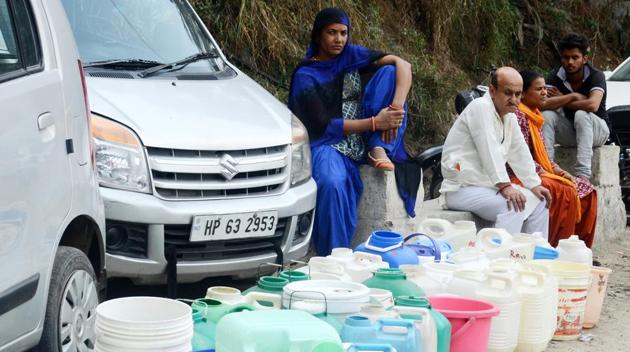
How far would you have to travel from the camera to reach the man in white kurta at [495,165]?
714 cm

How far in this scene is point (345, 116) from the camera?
680 centimetres

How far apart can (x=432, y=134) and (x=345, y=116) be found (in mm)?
4352

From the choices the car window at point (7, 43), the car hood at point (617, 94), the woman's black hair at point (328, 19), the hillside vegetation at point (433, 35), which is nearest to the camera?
the car window at point (7, 43)

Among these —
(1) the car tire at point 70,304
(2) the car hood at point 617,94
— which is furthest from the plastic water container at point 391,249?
(2) the car hood at point 617,94

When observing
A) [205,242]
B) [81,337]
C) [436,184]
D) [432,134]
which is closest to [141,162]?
[205,242]

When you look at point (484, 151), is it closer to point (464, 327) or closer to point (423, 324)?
point (464, 327)

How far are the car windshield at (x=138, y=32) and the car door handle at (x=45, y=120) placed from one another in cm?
184

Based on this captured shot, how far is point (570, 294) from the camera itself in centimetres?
554

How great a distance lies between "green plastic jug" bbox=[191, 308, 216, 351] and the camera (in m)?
3.74

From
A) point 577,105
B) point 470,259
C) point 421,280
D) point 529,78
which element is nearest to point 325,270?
point 421,280

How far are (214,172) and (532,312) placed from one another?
169 cm

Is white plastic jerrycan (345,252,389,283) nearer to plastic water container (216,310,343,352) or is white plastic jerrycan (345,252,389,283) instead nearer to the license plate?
the license plate

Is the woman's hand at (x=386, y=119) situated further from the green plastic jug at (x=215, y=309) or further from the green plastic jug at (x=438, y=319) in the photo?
the green plastic jug at (x=215, y=309)

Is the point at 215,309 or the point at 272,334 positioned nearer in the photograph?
the point at 272,334
